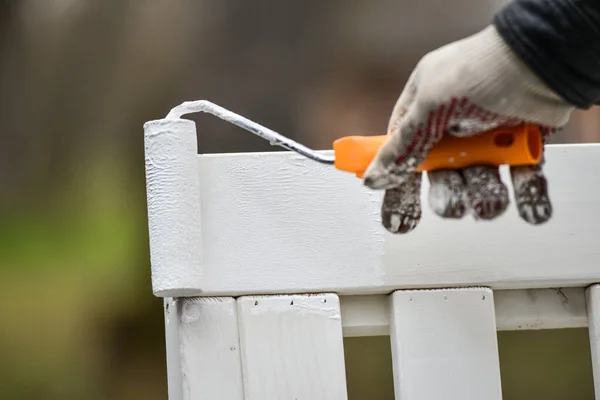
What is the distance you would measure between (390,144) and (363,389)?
0.86 meters

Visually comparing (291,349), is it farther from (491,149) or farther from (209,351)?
(491,149)

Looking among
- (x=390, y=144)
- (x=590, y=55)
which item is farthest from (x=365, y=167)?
(x=590, y=55)

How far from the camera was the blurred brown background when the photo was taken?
142 centimetres

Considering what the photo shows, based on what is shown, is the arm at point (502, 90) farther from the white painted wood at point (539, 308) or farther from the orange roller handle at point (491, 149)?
the white painted wood at point (539, 308)

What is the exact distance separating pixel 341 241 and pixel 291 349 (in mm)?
109

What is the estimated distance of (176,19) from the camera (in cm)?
149

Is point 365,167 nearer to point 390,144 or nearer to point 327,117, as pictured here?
point 390,144

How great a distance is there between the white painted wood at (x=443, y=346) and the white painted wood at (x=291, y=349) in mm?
59

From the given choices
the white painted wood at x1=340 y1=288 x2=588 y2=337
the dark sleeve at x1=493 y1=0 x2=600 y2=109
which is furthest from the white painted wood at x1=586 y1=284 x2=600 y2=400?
the dark sleeve at x1=493 y1=0 x2=600 y2=109

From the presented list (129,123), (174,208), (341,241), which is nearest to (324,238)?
(341,241)

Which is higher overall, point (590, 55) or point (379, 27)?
point (379, 27)

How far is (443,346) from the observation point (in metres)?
0.79

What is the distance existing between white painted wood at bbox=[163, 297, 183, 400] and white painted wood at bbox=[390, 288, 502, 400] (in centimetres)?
20

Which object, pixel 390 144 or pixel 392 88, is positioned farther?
pixel 392 88
